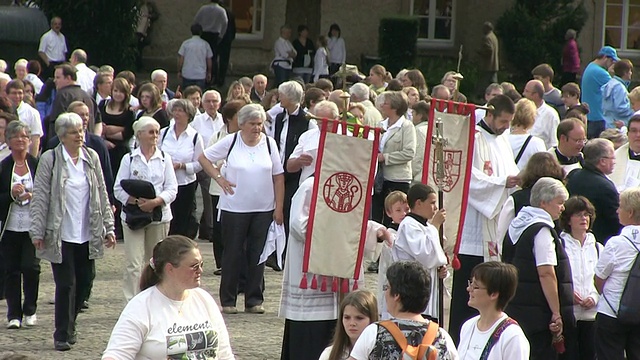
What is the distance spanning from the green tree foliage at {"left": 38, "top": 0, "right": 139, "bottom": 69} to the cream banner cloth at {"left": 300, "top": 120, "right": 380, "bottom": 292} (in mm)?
16104

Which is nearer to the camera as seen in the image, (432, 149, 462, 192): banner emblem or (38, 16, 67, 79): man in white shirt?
(432, 149, 462, 192): banner emblem

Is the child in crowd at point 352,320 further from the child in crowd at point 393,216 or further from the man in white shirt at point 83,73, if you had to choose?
the man in white shirt at point 83,73

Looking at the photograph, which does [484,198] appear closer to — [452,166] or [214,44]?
[452,166]

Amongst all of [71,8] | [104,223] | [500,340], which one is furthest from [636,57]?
[500,340]

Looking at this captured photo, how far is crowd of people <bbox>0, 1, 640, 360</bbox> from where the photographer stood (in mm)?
6152

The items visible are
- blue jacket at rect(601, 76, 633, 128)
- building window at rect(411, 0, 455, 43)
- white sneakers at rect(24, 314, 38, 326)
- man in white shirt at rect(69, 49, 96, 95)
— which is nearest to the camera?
white sneakers at rect(24, 314, 38, 326)

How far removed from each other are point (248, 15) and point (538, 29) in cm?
670

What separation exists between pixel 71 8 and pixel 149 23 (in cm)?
320

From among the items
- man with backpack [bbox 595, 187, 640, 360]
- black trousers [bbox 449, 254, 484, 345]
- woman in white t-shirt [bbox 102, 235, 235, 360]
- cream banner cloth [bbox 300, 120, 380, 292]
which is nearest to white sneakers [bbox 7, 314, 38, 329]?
cream banner cloth [bbox 300, 120, 380, 292]

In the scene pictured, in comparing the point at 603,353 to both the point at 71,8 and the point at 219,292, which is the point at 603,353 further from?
the point at 71,8

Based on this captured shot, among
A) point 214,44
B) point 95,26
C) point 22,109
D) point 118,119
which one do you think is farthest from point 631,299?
point 95,26

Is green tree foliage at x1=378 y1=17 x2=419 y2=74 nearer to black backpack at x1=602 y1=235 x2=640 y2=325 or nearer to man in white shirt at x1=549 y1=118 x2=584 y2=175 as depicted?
man in white shirt at x1=549 y1=118 x2=584 y2=175

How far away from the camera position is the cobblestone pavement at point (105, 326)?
9.62m

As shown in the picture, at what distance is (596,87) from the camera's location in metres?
17.1
